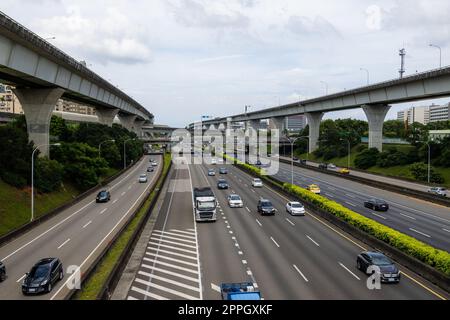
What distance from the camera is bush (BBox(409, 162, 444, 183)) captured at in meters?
70.6

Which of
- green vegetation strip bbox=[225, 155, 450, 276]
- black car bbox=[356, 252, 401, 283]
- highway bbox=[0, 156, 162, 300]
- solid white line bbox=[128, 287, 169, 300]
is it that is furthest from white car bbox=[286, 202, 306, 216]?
solid white line bbox=[128, 287, 169, 300]

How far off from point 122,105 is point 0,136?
6093 centimetres

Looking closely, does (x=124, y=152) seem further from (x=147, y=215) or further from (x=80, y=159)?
(x=147, y=215)

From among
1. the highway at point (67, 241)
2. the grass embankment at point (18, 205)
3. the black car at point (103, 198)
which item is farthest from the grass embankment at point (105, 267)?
the black car at point (103, 198)

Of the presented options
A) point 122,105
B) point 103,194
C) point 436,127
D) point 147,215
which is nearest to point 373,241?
point 147,215

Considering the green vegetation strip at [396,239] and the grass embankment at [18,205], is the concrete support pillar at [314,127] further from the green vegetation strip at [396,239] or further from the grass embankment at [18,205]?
the grass embankment at [18,205]

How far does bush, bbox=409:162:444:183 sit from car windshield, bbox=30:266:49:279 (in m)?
65.3

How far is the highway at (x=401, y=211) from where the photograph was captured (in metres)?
35.4

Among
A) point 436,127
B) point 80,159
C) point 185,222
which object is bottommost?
point 185,222

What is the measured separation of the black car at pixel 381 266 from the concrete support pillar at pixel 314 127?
3964 inches

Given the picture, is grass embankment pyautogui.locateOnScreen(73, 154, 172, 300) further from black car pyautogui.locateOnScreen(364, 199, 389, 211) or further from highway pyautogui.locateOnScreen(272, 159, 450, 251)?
black car pyautogui.locateOnScreen(364, 199, 389, 211)

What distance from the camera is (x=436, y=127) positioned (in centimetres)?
14950

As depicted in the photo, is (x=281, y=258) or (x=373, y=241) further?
(x=373, y=241)

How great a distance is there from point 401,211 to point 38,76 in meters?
42.0
